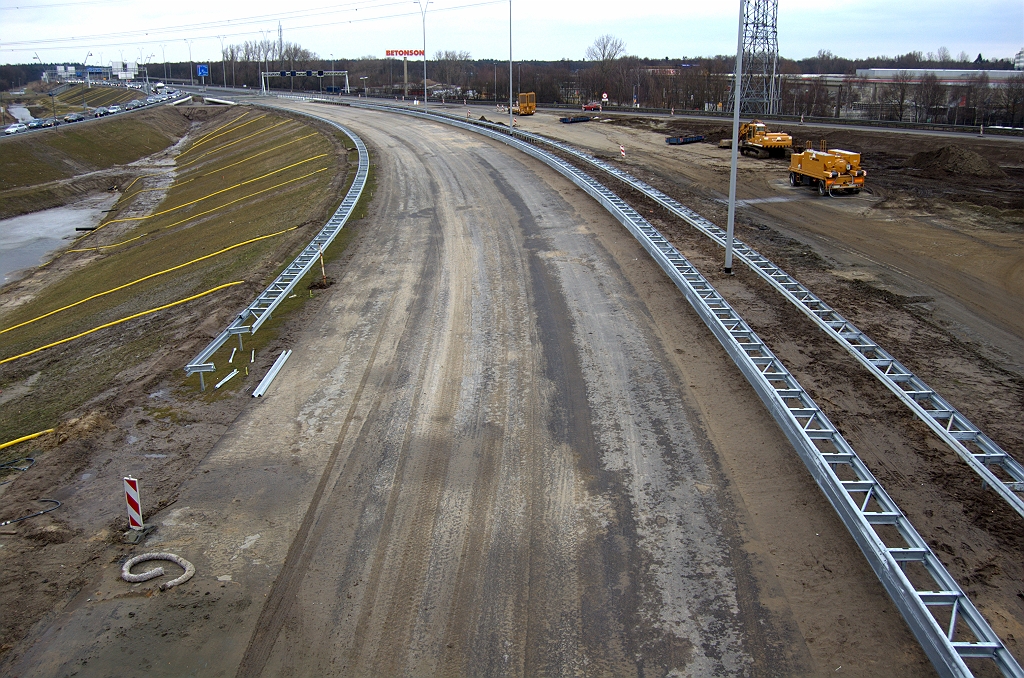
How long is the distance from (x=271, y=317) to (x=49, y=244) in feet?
97.6

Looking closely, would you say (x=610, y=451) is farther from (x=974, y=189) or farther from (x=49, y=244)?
(x=49, y=244)

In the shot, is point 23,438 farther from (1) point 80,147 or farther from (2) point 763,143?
(1) point 80,147

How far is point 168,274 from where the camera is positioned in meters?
25.5

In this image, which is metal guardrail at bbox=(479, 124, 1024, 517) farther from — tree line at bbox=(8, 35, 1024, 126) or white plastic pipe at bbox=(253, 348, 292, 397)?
tree line at bbox=(8, 35, 1024, 126)

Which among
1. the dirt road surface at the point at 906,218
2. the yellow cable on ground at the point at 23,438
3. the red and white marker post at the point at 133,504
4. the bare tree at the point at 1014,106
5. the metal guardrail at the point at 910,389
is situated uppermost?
the bare tree at the point at 1014,106

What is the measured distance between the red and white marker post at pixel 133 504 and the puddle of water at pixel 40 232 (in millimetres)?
28975

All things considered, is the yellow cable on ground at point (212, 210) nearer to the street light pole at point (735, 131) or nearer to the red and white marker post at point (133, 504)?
the street light pole at point (735, 131)

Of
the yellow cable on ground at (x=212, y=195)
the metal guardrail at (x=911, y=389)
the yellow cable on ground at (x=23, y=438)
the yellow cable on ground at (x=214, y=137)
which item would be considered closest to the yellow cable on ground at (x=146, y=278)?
the yellow cable on ground at (x=23, y=438)

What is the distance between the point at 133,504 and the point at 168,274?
59.6 ft

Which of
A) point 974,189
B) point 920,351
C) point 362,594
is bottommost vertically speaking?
point 362,594

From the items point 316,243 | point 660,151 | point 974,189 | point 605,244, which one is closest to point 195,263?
point 316,243

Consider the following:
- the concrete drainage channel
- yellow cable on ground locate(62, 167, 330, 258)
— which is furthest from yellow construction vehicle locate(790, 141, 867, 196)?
yellow cable on ground locate(62, 167, 330, 258)

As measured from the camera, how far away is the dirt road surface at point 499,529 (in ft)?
24.6

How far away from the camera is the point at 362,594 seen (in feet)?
27.1
